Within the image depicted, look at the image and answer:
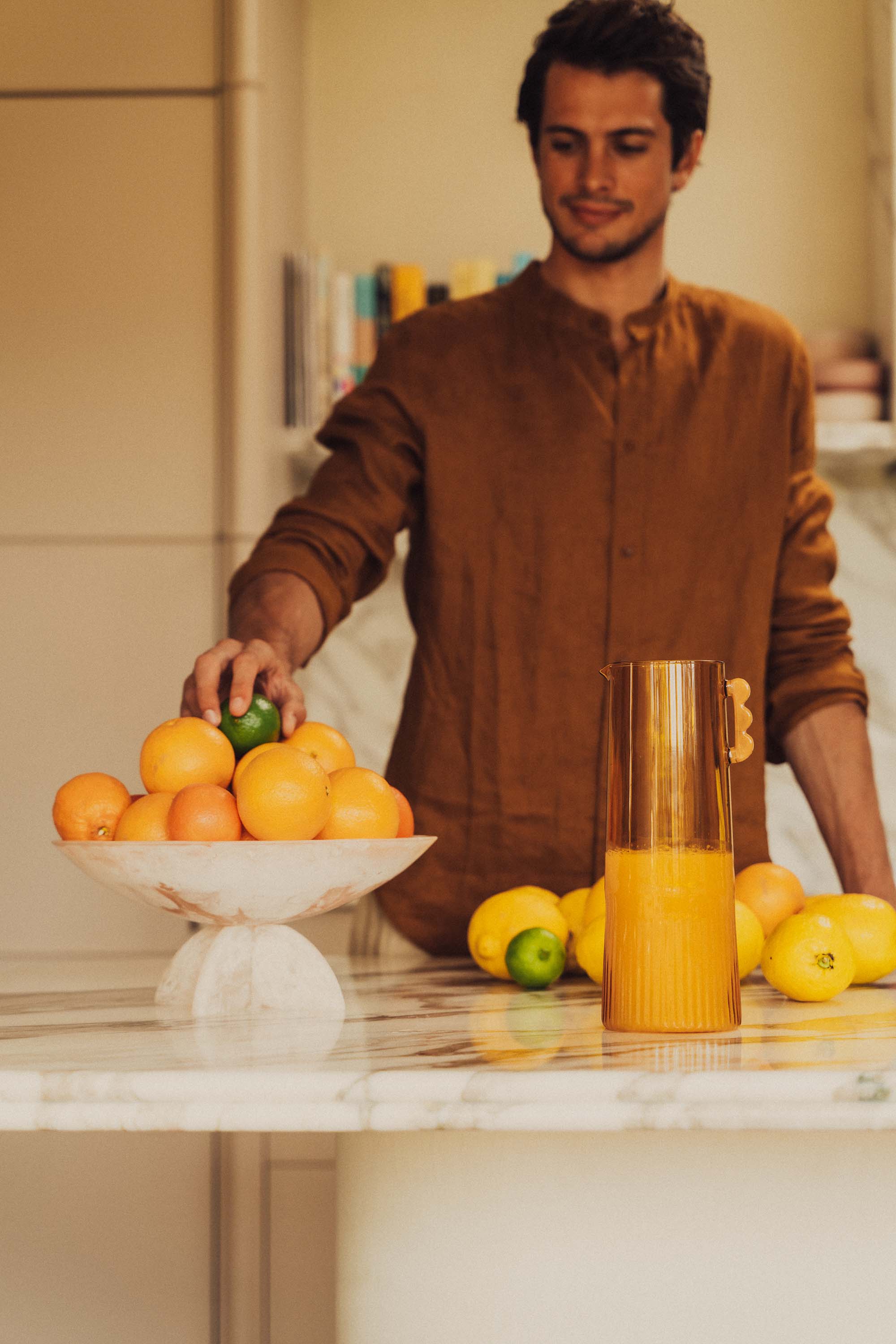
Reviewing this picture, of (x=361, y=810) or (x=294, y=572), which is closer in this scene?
(x=361, y=810)

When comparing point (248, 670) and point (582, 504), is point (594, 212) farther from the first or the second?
point (248, 670)

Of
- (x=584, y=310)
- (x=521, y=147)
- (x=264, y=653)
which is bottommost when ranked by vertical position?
(x=264, y=653)

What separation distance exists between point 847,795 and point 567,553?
1.43 ft

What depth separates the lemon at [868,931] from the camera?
41.8 inches

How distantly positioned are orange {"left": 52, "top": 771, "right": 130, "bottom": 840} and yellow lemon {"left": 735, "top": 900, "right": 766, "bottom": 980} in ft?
1.50

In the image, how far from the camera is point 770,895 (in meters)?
1.13

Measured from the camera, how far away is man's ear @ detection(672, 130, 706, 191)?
5.68ft

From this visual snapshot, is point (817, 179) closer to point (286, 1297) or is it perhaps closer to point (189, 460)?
point (189, 460)

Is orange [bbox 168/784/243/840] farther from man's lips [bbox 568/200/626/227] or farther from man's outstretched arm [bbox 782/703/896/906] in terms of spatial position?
man's lips [bbox 568/200/626/227]

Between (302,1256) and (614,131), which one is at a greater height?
(614,131)

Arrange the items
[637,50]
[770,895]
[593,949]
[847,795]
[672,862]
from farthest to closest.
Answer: [637,50] → [847,795] → [770,895] → [593,949] → [672,862]

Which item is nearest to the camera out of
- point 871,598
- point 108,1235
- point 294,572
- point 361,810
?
point 361,810

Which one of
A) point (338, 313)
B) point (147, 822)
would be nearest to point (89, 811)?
point (147, 822)

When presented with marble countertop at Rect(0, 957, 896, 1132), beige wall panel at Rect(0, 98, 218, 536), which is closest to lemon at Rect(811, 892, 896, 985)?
marble countertop at Rect(0, 957, 896, 1132)
